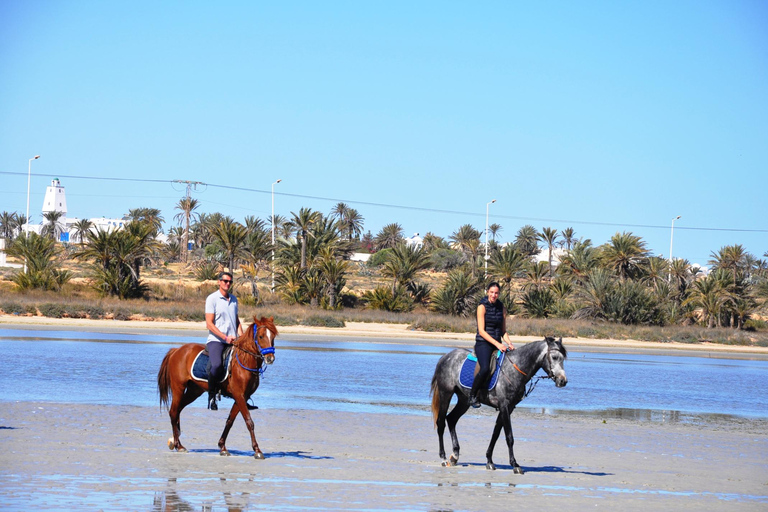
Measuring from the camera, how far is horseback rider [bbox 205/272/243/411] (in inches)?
422

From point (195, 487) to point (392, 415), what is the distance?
290 inches

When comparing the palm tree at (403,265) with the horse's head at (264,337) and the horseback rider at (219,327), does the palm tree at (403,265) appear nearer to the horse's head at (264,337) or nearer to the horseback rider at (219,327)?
the horseback rider at (219,327)

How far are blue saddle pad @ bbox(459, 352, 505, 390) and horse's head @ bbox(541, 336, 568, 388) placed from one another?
1.88 ft

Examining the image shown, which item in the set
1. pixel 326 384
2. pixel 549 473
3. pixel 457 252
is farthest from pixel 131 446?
pixel 457 252

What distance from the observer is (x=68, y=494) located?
8266 mm

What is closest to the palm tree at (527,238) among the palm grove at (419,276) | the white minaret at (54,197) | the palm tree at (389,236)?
the palm tree at (389,236)

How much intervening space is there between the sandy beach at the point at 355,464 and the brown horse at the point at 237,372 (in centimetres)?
45

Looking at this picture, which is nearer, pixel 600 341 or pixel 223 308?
pixel 223 308

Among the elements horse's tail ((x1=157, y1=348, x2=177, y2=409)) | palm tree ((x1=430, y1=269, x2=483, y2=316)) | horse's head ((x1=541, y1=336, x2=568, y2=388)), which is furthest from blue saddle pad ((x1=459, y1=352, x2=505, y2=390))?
palm tree ((x1=430, y1=269, x2=483, y2=316))

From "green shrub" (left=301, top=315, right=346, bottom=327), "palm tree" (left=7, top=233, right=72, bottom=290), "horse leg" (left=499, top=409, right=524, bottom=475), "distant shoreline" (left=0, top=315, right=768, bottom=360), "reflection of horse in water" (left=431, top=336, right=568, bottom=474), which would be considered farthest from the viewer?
"palm tree" (left=7, top=233, right=72, bottom=290)

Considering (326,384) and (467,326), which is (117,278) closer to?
(467,326)

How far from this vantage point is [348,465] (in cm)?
1064

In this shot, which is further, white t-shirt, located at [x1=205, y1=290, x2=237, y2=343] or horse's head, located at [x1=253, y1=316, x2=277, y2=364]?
white t-shirt, located at [x1=205, y1=290, x2=237, y2=343]

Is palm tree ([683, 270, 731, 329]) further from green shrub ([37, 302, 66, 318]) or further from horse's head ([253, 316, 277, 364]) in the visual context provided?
horse's head ([253, 316, 277, 364])
